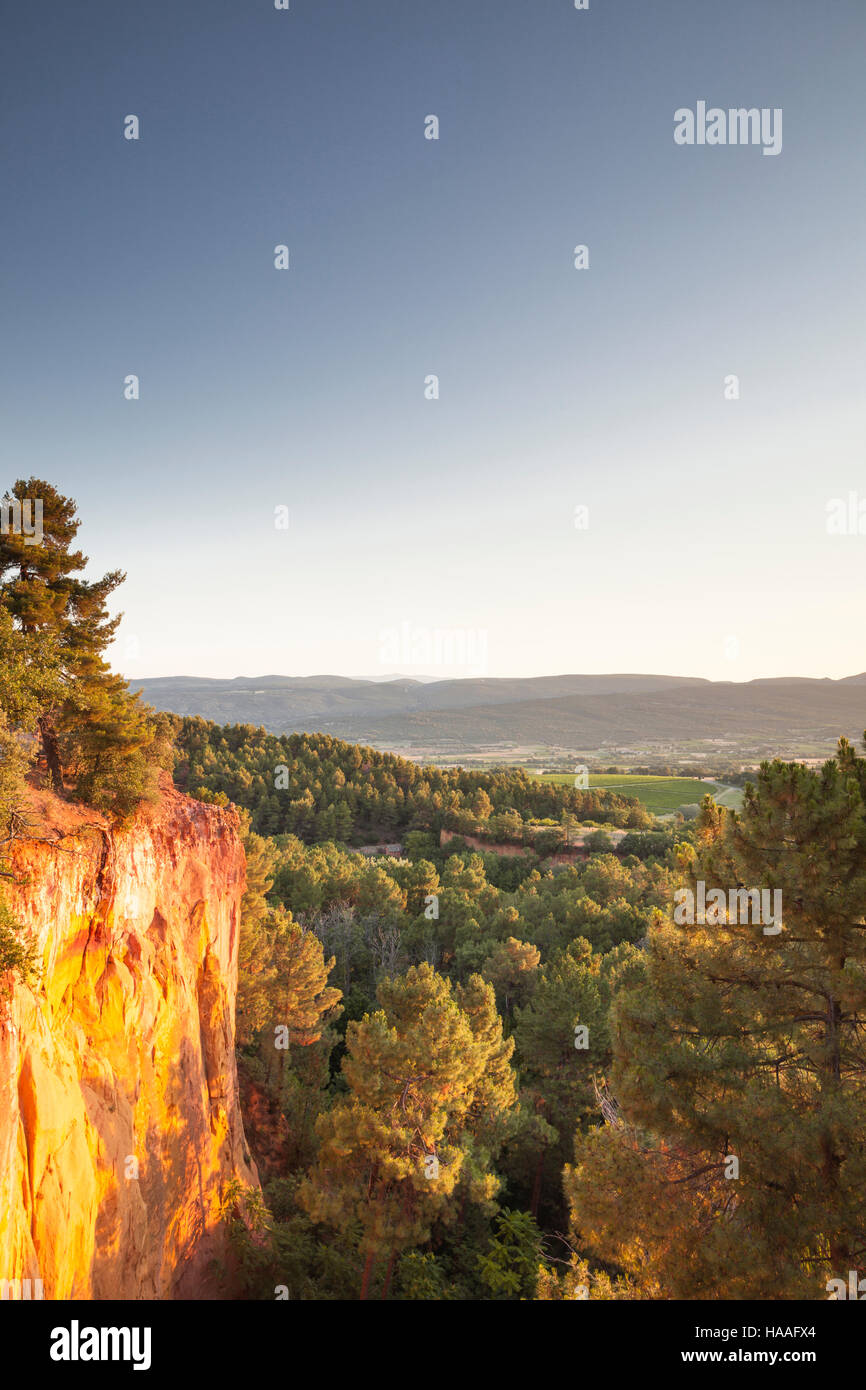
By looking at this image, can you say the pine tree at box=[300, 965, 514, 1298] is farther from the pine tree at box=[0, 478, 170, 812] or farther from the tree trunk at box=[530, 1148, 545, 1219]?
the pine tree at box=[0, 478, 170, 812]

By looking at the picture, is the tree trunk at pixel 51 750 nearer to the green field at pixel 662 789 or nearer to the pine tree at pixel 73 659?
the pine tree at pixel 73 659

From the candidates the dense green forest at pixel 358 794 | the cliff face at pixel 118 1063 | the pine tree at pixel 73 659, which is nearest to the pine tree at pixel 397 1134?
the cliff face at pixel 118 1063

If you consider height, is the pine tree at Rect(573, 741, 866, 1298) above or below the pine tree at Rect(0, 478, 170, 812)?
below

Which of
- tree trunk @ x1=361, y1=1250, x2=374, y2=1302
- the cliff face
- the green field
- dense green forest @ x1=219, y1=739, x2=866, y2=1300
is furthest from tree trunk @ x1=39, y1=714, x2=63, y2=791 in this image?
the green field

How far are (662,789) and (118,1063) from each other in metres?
98.6

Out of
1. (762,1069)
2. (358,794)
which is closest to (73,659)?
(762,1069)

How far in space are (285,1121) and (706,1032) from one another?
21433 mm

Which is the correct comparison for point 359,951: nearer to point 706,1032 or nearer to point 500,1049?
point 500,1049

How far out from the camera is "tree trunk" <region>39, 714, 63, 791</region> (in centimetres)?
1297

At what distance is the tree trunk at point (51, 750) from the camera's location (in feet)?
42.5

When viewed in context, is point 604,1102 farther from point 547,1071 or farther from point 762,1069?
point 547,1071

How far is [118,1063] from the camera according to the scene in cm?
1155

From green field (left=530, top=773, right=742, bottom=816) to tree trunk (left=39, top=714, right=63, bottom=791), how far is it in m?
74.1

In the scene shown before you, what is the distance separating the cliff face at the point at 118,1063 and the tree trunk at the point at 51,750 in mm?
1536
